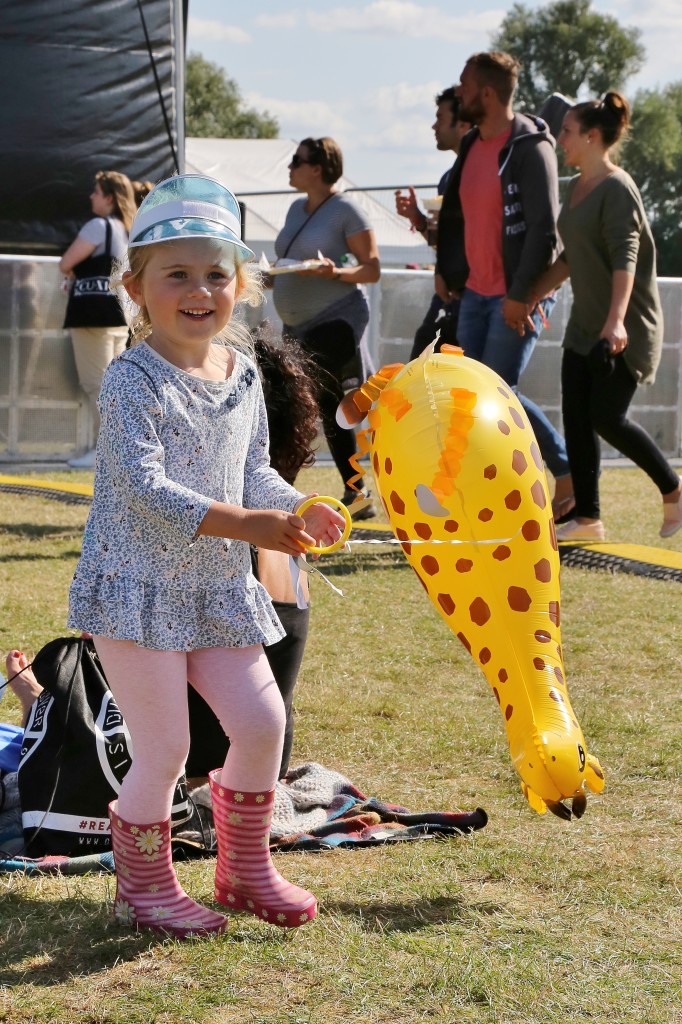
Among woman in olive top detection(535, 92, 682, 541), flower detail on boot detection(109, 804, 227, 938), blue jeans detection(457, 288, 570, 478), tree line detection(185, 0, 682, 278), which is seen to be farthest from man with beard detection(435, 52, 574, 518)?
tree line detection(185, 0, 682, 278)

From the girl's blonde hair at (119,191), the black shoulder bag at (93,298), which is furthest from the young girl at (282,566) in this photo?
the black shoulder bag at (93,298)

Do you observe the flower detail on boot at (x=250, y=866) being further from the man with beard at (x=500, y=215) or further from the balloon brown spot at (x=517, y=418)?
the man with beard at (x=500, y=215)

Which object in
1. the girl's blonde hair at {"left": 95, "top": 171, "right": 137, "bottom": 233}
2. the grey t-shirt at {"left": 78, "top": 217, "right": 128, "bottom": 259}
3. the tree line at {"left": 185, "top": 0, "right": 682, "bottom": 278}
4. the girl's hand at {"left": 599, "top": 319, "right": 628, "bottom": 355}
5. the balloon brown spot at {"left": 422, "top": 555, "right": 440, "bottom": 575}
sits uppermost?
the tree line at {"left": 185, "top": 0, "right": 682, "bottom": 278}

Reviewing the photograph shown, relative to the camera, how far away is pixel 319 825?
3279 millimetres

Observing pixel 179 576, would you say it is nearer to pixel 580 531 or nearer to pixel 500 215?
pixel 500 215

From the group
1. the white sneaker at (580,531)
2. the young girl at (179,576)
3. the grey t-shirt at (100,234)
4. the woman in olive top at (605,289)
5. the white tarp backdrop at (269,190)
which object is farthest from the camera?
the white tarp backdrop at (269,190)

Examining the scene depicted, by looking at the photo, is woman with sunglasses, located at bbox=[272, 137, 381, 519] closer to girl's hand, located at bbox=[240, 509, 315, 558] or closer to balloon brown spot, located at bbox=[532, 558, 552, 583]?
balloon brown spot, located at bbox=[532, 558, 552, 583]

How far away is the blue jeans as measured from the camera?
645 cm

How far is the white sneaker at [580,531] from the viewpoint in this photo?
695 cm

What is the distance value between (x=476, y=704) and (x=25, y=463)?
6971 mm

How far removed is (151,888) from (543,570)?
101 cm

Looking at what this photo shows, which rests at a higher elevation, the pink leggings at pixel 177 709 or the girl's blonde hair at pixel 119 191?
the girl's blonde hair at pixel 119 191

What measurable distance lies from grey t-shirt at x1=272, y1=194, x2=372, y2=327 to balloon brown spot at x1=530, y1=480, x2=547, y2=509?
4.54 metres

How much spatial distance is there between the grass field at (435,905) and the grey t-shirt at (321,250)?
3.00 m
